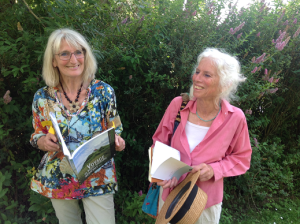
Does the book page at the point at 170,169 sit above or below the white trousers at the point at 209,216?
above

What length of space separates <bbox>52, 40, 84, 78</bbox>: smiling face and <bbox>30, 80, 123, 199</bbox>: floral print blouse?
0.53 feet

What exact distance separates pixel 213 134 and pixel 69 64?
127 centimetres

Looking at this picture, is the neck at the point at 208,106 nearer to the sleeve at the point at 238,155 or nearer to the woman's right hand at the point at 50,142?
the sleeve at the point at 238,155

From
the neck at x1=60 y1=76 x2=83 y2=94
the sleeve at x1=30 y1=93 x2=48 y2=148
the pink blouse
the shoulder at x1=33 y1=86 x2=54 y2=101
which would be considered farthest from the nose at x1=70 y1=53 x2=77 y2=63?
the pink blouse

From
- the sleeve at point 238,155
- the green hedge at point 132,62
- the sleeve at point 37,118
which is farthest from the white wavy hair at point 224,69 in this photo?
the sleeve at point 37,118

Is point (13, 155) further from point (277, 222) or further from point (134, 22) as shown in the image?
point (277, 222)

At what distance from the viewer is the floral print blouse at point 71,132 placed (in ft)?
5.32

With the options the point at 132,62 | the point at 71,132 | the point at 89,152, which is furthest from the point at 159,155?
the point at 132,62

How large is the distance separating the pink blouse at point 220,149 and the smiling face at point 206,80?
176 millimetres

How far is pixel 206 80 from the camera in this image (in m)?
1.59

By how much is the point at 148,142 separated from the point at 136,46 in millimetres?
1365

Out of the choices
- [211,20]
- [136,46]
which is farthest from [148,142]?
[211,20]

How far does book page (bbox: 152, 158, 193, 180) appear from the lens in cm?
132

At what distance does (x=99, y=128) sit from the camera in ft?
5.54
